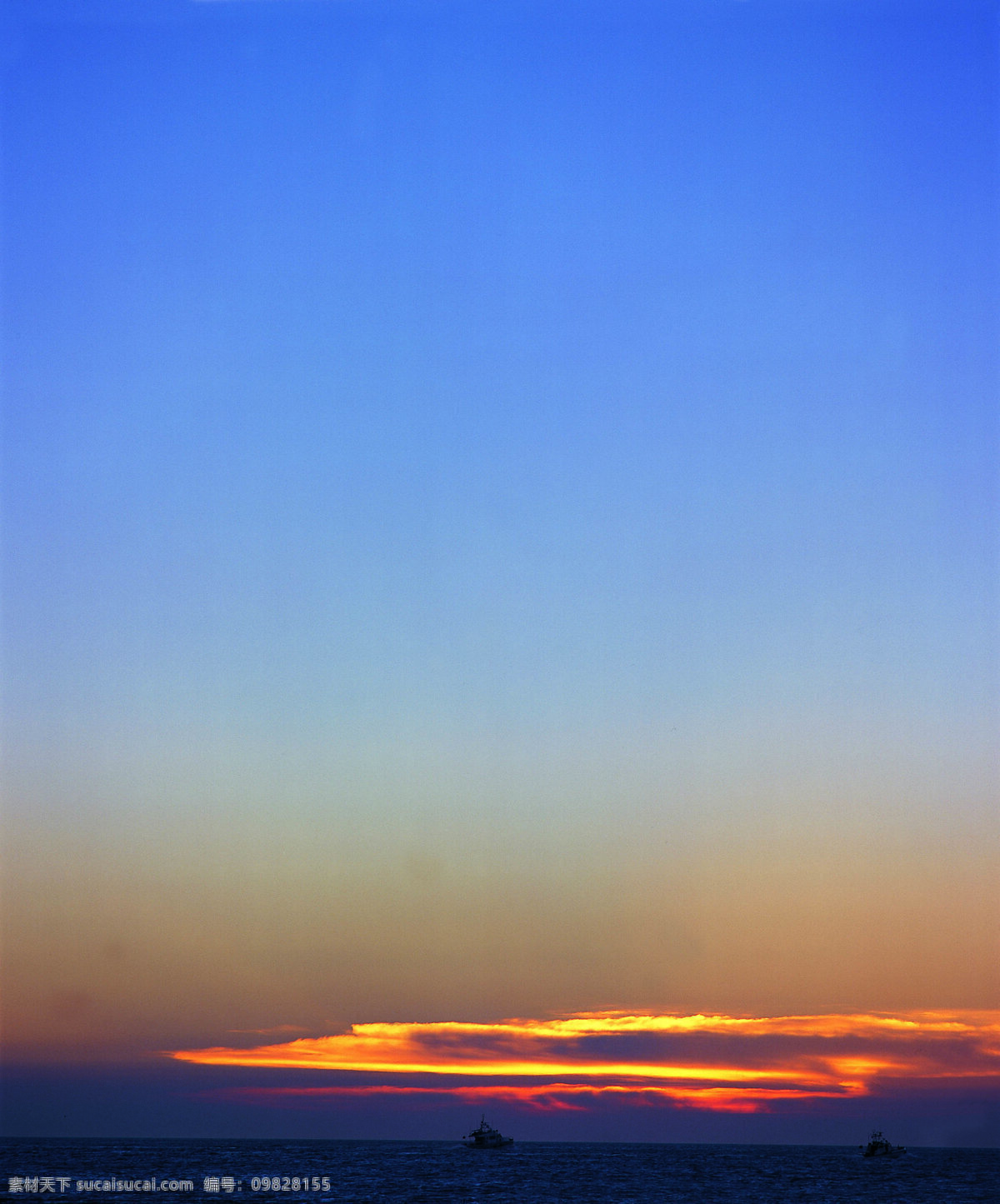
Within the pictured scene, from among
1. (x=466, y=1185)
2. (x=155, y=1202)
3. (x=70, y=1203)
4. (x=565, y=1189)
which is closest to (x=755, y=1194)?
(x=565, y=1189)

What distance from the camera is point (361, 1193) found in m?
132

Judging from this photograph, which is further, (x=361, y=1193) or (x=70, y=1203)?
(x=361, y=1193)

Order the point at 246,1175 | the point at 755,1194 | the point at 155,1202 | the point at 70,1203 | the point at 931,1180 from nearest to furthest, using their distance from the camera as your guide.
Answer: the point at 70,1203 → the point at 155,1202 → the point at 755,1194 → the point at 246,1175 → the point at 931,1180

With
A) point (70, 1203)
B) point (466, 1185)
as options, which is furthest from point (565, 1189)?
point (70, 1203)

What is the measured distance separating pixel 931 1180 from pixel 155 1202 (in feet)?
369

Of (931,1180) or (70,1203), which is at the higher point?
(70,1203)

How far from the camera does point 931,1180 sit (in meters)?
179

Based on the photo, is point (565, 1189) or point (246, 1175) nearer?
point (565, 1189)

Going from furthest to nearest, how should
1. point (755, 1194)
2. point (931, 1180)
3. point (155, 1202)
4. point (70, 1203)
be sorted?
point (931, 1180) → point (755, 1194) → point (155, 1202) → point (70, 1203)

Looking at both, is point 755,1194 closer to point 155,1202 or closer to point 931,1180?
point 931,1180

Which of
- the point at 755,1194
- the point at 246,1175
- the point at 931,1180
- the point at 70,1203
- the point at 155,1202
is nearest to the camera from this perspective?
the point at 70,1203

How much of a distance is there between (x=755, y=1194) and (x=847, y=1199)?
10.8 meters

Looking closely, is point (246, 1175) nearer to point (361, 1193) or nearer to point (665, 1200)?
point (361, 1193)

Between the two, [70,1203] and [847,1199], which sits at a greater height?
[70,1203]
